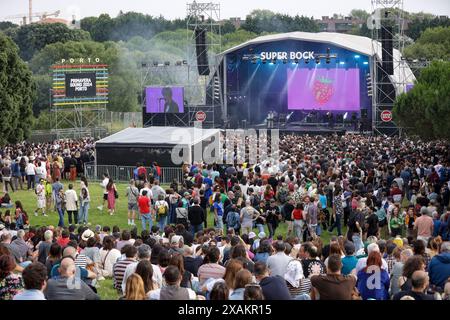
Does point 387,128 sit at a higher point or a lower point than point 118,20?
lower

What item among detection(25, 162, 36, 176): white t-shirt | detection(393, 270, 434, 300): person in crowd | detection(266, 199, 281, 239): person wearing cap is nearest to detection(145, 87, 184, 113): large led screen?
detection(25, 162, 36, 176): white t-shirt

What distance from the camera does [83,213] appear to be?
66.2ft

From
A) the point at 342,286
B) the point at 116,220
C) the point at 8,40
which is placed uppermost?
the point at 8,40

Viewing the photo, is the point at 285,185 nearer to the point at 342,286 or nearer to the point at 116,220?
the point at 116,220

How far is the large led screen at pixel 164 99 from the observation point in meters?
44.9

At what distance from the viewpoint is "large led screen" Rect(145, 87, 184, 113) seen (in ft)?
147

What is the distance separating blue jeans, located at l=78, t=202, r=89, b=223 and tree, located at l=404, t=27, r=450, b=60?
57624 millimetres

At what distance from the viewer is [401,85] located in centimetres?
4472

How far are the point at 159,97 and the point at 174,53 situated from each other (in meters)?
43.7

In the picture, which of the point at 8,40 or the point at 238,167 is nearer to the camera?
the point at 238,167

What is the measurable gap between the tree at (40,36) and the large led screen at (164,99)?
34.6 meters

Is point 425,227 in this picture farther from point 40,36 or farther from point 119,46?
point 40,36

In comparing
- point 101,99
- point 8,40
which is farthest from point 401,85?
point 8,40

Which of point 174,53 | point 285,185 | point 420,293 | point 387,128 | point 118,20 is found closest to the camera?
point 420,293
